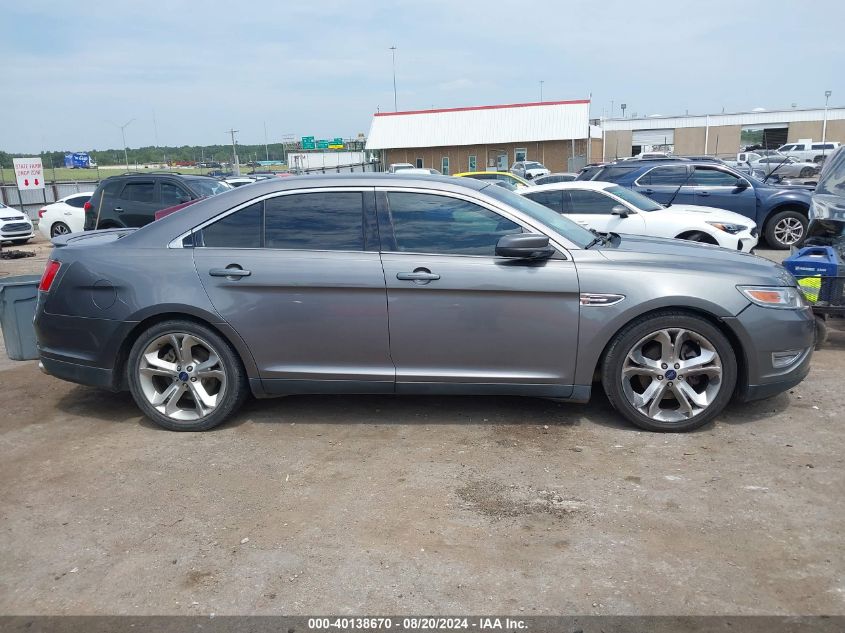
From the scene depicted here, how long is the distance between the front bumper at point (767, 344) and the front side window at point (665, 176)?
9.25m

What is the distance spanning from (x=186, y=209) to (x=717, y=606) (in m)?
3.99

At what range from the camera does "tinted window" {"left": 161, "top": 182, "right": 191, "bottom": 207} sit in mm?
12742

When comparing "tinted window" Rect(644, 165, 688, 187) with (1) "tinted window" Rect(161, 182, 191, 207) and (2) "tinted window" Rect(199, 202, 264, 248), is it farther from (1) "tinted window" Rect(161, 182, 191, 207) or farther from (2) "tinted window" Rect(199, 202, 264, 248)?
(2) "tinted window" Rect(199, 202, 264, 248)

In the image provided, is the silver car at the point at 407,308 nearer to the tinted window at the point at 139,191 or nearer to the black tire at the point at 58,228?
the tinted window at the point at 139,191

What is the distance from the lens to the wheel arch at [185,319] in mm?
4613

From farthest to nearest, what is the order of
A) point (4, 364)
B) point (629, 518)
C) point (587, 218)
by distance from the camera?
point (587, 218), point (4, 364), point (629, 518)

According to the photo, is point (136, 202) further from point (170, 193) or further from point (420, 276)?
point (420, 276)

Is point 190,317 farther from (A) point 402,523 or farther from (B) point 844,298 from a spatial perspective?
(B) point 844,298

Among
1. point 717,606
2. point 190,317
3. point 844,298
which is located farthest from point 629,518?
point 844,298

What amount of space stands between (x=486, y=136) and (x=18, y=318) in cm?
4876

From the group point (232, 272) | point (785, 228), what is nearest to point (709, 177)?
point (785, 228)

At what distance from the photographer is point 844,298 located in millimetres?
5664

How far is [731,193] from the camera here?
12.7 meters

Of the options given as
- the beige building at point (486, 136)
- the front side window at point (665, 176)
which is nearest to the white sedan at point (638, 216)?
the front side window at point (665, 176)
